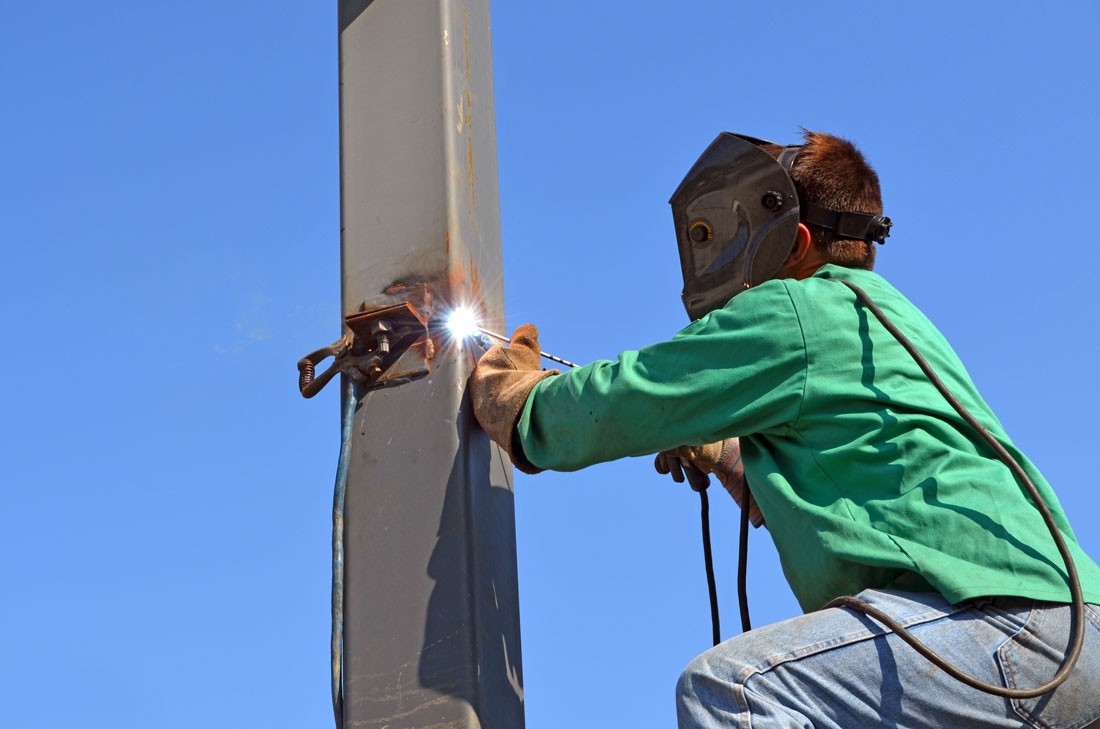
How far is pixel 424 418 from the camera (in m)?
3.54

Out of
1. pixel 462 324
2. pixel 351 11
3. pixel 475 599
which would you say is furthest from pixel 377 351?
pixel 351 11

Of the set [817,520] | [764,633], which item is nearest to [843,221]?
[817,520]

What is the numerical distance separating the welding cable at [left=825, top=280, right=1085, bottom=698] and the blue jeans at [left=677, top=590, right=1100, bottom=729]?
21 mm

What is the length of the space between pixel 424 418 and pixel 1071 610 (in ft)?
4.47

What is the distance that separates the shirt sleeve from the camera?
321 centimetres

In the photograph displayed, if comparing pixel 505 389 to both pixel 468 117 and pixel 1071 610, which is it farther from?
pixel 1071 610

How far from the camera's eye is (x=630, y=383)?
328 centimetres

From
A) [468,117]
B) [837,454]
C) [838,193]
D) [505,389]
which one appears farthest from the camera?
[468,117]

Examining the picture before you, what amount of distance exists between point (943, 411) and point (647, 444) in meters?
0.57

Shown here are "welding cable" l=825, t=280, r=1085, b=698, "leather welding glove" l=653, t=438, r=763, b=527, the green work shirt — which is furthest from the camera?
"leather welding glove" l=653, t=438, r=763, b=527

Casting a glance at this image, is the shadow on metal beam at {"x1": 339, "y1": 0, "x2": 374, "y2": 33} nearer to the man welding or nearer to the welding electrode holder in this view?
the welding electrode holder

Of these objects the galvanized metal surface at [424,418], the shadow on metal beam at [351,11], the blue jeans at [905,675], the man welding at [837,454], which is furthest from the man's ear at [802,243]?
the shadow on metal beam at [351,11]

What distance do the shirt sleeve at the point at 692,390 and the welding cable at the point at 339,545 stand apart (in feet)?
1.45

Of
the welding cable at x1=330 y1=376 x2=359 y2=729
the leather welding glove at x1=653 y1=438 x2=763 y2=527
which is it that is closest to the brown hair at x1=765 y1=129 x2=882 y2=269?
the leather welding glove at x1=653 y1=438 x2=763 y2=527
